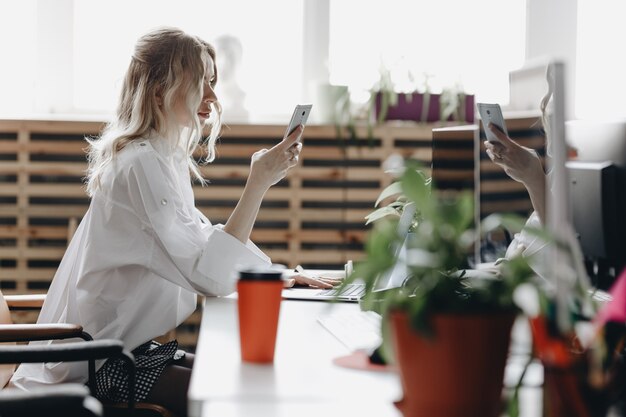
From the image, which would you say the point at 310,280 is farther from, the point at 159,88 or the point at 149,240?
the point at 159,88

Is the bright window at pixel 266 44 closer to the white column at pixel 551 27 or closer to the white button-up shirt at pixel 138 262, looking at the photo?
the white column at pixel 551 27

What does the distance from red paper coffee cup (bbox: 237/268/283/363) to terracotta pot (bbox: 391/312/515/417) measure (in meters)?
0.38

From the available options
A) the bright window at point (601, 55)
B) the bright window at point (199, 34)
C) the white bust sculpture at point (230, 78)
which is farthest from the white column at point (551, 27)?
the white bust sculpture at point (230, 78)

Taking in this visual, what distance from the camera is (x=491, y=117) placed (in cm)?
167

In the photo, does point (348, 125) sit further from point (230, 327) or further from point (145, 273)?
point (230, 327)

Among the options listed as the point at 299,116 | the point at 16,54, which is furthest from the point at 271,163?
the point at 16,54

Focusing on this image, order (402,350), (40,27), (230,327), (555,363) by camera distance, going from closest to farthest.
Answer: (555,363), (402,350), (230,327), (40,27)

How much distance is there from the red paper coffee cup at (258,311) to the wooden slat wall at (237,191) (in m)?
2.48

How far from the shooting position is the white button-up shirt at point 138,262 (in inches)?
84.3

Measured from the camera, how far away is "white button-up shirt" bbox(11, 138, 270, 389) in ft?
7.02

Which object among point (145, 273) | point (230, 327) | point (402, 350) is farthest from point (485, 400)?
point (145, 273)

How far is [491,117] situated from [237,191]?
2.35m

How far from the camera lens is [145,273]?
87.7 inches

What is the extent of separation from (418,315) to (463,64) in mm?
3484
